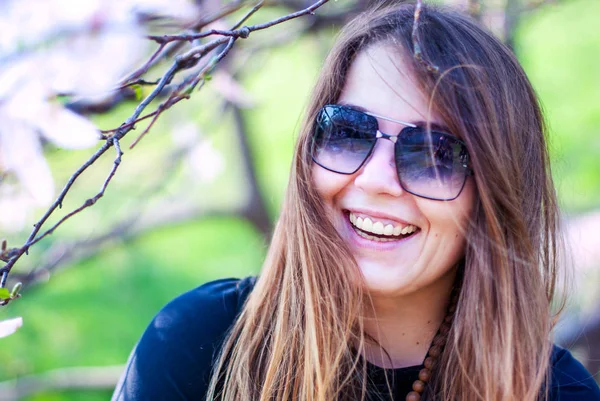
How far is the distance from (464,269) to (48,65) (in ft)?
3.54

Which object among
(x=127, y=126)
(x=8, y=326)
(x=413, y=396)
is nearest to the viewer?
(x=8, y=326)

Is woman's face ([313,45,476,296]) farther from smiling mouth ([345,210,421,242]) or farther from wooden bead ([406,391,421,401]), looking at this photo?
wooden bead ([406,391,421,401])

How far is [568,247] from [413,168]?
63 cm

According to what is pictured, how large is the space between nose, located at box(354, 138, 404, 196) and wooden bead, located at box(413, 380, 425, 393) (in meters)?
0.47

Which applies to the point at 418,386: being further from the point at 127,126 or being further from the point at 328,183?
the point at 127,126

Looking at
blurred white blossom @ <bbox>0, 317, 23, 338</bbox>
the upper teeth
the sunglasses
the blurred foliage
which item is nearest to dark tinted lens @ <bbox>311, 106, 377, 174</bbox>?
the sunglasses

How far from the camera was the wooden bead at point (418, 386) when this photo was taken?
1.65 meters

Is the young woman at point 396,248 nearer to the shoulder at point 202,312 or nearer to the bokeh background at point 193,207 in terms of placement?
the shoulder at point 202,312

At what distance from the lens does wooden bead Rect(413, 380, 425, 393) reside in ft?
5.40

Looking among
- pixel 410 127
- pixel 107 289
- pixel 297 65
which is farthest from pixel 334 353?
pixel 297 65

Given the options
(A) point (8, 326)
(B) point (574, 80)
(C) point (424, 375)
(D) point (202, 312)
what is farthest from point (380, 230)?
(B) point (574, 80)

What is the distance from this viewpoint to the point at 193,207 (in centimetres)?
327

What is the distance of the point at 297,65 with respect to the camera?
19.1 ft

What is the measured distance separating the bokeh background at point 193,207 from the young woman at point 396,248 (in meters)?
0.26
